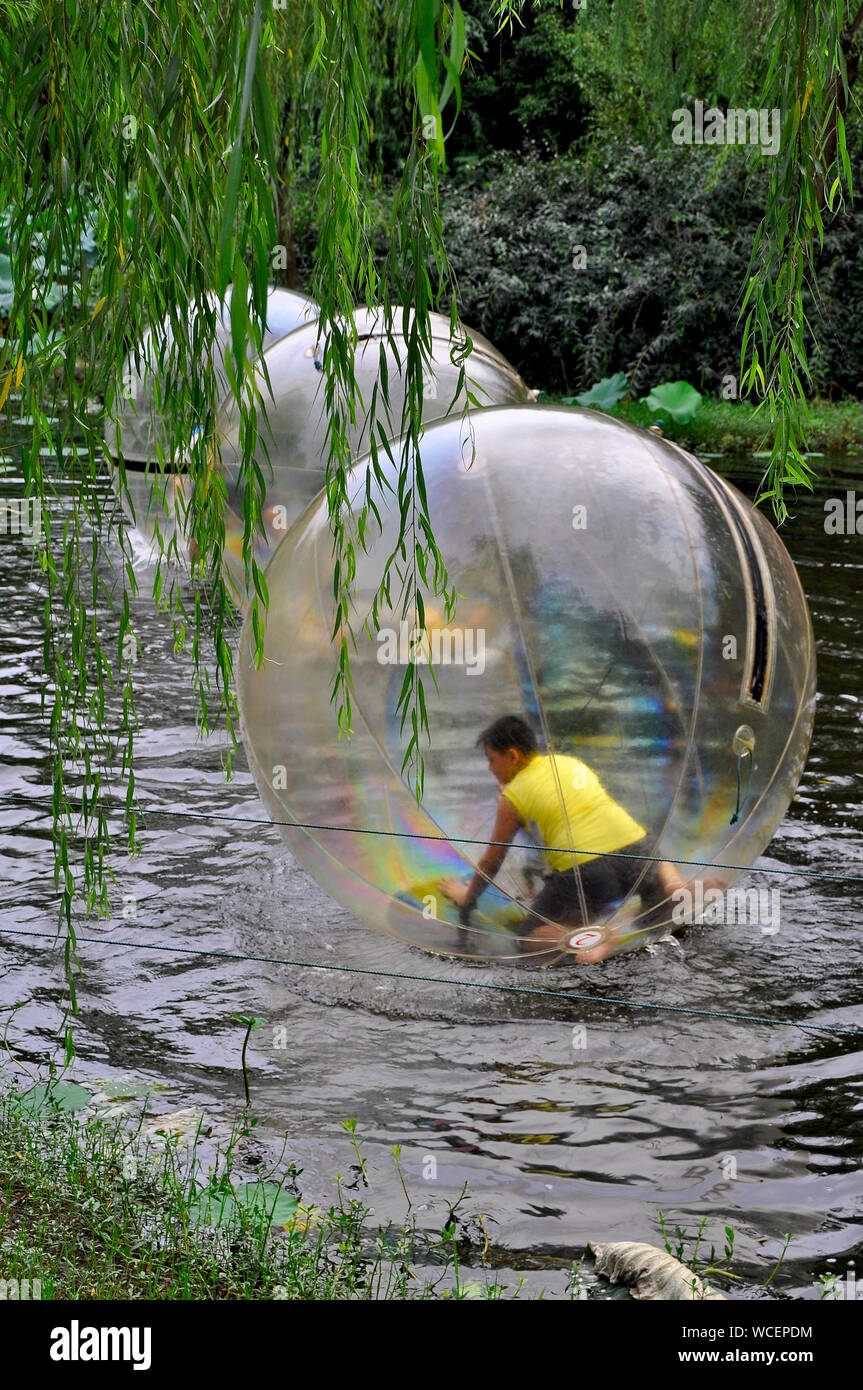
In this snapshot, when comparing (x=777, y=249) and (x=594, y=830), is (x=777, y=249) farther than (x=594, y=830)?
No

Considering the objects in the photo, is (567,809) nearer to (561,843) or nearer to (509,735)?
(561,843)

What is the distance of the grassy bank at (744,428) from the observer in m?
19.0

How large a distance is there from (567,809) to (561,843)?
148mm

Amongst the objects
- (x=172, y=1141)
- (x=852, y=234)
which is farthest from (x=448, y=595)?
(x=852, y=234)

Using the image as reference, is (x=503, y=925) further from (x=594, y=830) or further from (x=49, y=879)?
(x=49, y=879)

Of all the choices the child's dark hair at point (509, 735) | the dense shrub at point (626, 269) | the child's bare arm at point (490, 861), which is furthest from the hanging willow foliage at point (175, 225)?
the dense shrub at point (626, 269)

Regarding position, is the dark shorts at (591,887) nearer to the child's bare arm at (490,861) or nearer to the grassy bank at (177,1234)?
the child's bare arm at (490,861)

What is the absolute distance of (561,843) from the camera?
4.58 m

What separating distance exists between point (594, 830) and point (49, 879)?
2871 millimetres

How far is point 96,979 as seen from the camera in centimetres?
551

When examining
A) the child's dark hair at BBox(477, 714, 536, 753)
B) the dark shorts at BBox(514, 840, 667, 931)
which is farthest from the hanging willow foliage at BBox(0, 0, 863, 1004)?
the dark shorts at BBox(514, 840, 667, 931)

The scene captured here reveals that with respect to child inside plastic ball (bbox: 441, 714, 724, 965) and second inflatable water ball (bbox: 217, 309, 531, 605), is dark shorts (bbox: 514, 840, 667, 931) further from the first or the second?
second inflatable water ball (bbox: 217, 309, 531, 605)

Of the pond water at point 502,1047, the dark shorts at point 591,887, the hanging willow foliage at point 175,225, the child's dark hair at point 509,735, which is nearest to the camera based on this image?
the hanging willow foliage at point 175,225

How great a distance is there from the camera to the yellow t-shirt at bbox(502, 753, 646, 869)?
14.7 feet
